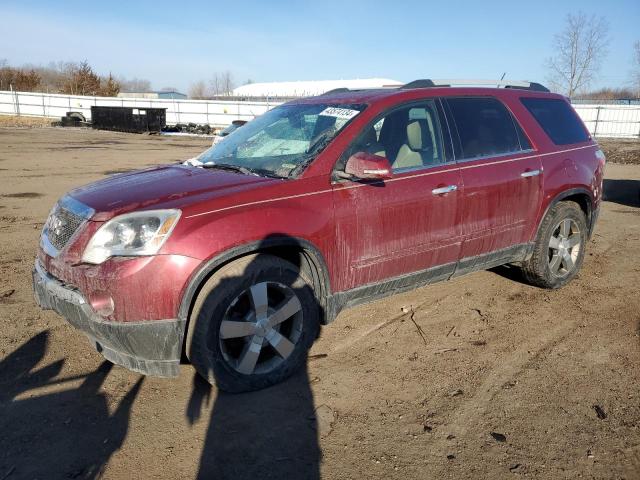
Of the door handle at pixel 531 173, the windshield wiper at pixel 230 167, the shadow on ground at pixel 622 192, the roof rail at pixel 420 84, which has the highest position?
the roof rail at pixel 420 84

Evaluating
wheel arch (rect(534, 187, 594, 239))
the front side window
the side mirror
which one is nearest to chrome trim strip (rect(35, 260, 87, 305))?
the side mirror

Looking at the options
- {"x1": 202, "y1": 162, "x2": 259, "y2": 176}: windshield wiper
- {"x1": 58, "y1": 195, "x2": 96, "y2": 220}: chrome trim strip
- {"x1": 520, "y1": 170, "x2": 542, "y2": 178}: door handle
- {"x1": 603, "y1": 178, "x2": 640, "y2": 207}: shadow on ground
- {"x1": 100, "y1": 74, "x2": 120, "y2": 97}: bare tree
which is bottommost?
{"x1": 603, "y1": 178, "x2": 640, "y2": 207}: shadow on ground

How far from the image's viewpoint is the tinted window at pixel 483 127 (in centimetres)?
428

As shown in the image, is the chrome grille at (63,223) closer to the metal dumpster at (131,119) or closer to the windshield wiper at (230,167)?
the windshield wiper at (230,167)

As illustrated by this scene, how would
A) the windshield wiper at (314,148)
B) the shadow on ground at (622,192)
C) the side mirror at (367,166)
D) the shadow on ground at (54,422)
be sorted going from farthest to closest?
the shadow on ground at (622,192)
the windshield wiper at (314,148)
the side mirror at (367,166)
the shadow on ground at (54,422)

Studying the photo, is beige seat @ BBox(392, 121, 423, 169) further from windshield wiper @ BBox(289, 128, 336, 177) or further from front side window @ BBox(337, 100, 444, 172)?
windshield wiper @ BBox(289, 128, 336, 177)

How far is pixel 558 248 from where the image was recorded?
5078 mm

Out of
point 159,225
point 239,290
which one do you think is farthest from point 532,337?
point 159,225

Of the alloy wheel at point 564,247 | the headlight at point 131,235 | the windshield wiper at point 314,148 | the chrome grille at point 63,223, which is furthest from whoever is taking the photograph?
the alloy wheel at point 564,247

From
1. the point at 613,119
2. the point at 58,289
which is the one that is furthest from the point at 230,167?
the point at 613,119

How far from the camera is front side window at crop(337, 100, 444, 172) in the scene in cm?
386

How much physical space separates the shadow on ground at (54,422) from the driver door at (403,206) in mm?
1720

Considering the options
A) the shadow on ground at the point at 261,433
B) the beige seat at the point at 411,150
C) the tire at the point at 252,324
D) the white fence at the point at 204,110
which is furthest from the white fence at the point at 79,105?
the shadow on ground at the point at 261,433

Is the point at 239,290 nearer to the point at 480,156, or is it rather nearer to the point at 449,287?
the point at 480,156
